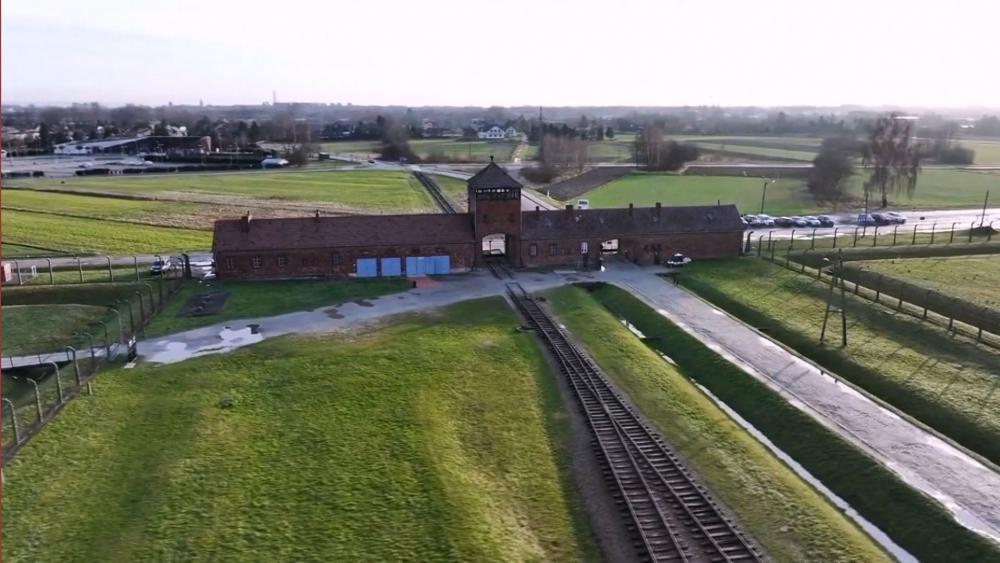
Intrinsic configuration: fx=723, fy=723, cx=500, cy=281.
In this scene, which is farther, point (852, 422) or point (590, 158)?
point (590, 158)

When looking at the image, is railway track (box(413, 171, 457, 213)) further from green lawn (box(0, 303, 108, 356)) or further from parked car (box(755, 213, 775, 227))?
green lawn (box(0, 303, 108, 356))

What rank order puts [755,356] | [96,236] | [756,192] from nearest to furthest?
[755,356], [96,236], [756,192]

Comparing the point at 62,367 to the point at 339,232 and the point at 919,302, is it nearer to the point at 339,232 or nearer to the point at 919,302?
the point at 339,232

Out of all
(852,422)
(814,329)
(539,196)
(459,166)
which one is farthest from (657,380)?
(459,166)

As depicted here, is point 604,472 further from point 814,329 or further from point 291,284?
point 291,284

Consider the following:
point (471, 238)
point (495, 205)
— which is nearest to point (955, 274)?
point (495, 205)

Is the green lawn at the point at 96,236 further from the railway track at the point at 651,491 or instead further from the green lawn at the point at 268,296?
the railway track at the point at 651,491

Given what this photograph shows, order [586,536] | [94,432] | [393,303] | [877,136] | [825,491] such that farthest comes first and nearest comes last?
[877,136] < [393,303] < [94,432] < [825,491] < [586,536]

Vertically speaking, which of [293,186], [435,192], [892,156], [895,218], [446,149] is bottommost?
[895,218]

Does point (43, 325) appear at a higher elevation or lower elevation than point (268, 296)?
lower
